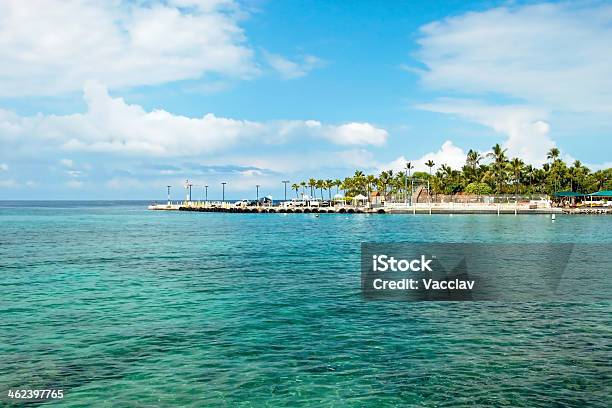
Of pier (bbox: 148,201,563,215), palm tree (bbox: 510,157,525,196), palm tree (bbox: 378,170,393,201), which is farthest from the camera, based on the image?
palm tree (bbox: 378,170,393,201)

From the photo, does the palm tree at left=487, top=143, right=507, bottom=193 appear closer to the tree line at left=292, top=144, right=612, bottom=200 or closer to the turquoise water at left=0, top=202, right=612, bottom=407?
the tree line at left=292, top=144, right=612, bottom=200

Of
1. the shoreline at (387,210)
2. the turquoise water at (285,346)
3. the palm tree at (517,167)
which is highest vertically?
the palm tree at (517,167)

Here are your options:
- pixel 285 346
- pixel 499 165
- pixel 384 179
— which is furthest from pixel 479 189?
pixel 285 346

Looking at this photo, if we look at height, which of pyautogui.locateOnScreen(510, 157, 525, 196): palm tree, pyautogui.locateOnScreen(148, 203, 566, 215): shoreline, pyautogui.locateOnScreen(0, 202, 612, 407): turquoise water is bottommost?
pyautogui.locateOnScreen(0, 202, 612, 407): turquoise water

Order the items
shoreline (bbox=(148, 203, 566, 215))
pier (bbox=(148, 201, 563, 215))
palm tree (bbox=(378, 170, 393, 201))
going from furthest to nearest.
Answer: palm tree (bbox=(378, 170, 393, 201)) → pier (bbox=(148, 201, 563, 215)) → shoreline (bbox=(148, 203, 566, 215))

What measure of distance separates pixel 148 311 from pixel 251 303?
4.62 m

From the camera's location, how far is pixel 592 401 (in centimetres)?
1233

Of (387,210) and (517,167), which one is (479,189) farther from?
(387,210)

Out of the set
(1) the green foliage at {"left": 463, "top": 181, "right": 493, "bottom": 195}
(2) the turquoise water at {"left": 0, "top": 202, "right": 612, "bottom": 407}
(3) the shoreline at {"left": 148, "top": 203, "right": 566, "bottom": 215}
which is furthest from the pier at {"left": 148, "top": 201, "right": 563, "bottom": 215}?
(2) the turquoise water at {"left": 0, "top": 202, "right": 612, "bottom": 407}

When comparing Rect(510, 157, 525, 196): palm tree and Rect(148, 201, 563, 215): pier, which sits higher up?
Rect(510, 157, 525, 196): palm tree

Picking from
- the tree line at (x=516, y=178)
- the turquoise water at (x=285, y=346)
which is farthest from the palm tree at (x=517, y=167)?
the turquoise water at (x=285, y=346)

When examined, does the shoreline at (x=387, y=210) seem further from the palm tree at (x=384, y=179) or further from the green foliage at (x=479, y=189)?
the palm tree at (x=384, y=179)

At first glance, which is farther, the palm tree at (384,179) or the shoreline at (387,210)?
the palm tree at (384,179)

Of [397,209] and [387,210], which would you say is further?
[397,209]
